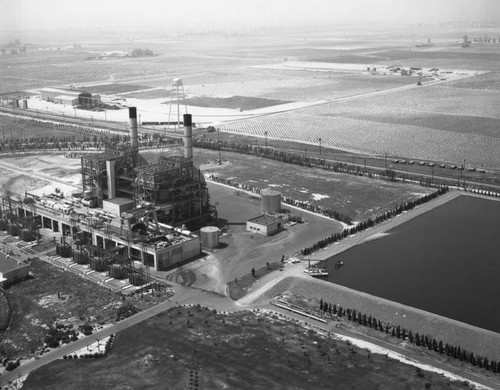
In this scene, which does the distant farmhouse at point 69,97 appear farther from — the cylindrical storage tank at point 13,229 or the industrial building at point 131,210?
the cylindrical storage tank at point 13,229

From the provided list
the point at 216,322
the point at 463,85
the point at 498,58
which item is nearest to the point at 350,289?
the point at 216,322

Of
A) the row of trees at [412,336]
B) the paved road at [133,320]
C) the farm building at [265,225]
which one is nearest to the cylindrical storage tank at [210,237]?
the farm building at [265,225]

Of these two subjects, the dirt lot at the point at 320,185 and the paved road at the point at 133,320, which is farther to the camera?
the dirt lot at the point at 320,185

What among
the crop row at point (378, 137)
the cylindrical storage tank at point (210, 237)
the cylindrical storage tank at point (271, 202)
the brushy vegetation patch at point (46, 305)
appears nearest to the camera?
the brushy vegetation patch at point (46, 305)

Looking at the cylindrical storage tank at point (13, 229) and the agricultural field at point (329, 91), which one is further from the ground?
the agricultural field at point (329, 91)

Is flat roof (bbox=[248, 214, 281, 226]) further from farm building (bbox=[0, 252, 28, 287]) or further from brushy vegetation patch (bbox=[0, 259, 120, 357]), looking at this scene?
farm building (bbox=[0, 252, 28, 287])

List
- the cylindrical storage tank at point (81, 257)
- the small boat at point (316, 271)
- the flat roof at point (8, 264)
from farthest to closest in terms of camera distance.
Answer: the cylindrical storage tank at point (81, 257) < the flat roof at point (8, 264) < the small boat at point (316, 271)

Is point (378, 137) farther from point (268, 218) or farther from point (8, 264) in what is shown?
point (8, 264)
